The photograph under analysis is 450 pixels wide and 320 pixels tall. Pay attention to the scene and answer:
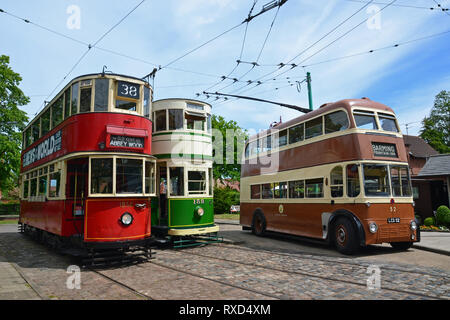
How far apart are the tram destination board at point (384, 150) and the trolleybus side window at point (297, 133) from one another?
2701 millimetres

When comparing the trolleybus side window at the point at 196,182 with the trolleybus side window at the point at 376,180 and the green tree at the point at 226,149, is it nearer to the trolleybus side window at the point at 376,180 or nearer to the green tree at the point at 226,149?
the trolleybus side window at the point at 376,180

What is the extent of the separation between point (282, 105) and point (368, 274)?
9482mm

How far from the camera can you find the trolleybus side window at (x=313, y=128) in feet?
36.3

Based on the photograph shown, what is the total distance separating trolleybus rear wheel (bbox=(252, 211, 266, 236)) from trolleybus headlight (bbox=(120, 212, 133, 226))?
710 cm

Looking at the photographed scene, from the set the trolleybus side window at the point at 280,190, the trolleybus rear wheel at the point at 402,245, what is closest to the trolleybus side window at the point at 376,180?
the trolleybus rear wheel at the point at 402,245

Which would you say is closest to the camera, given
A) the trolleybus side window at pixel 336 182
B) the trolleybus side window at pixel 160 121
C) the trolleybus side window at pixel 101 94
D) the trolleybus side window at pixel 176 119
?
the trolleybus side window at pixel 101 94

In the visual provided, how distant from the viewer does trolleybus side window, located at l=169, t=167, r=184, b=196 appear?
11289mm

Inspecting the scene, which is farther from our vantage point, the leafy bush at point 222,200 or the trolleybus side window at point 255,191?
the leafy bush at point 222,200

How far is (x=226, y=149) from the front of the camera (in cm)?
3962

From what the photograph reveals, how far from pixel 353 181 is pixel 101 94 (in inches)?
293

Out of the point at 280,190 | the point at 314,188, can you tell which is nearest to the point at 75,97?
the point at 314,188

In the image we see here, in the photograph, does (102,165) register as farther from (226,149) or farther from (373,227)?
(226,149)

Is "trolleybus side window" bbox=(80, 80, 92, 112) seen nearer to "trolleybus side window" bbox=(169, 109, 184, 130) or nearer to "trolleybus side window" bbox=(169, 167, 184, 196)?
"trolleybus side window" bbox=(169, 109, 184, 130)
